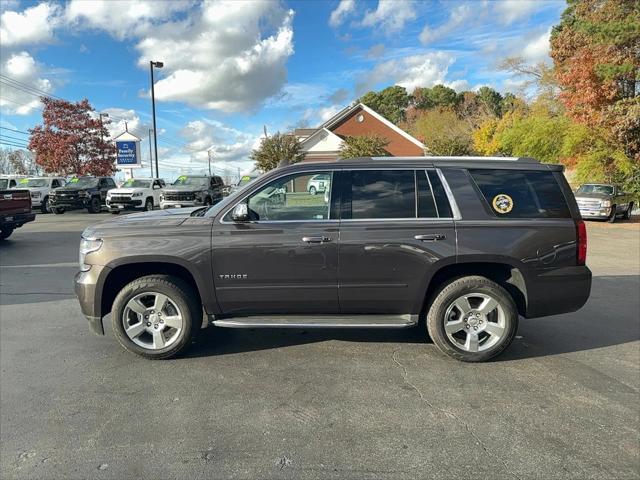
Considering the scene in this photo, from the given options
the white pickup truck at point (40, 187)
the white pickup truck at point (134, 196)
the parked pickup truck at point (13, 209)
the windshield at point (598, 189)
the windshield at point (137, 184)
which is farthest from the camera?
the white pickup truck at point (40, 187)

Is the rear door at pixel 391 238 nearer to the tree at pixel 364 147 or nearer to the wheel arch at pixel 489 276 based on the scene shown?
the wheel arch at pixel 489 276

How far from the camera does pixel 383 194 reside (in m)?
4.38

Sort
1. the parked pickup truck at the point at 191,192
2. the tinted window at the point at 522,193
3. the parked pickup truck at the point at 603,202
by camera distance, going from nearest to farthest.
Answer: the tinted window at the point at 522,193 < the parked pickup truck at the point at 603,202 < the parked pickup truck at the point at 191,192

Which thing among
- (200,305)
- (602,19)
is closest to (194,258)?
(200,305)

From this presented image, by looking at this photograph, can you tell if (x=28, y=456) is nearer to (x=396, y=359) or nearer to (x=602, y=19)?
(x=396, y=359)

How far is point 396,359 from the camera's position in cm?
445

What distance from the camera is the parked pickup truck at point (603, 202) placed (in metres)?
19.6

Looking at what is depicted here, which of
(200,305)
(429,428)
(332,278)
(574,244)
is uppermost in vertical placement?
(574,244)

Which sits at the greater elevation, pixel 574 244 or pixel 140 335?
pixel 574 244

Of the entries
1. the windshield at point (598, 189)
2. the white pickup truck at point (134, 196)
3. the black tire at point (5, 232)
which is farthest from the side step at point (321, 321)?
the windshield at point (598, 189)

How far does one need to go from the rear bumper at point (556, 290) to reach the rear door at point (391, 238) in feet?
2.81

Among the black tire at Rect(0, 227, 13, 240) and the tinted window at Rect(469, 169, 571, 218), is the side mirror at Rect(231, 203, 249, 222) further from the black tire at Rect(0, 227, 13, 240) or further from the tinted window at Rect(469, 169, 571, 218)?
the black tire at Rect(0, 227, 13, 240)

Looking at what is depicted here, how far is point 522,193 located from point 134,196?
21.5 m

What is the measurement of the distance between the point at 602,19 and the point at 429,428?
23.9 metres
